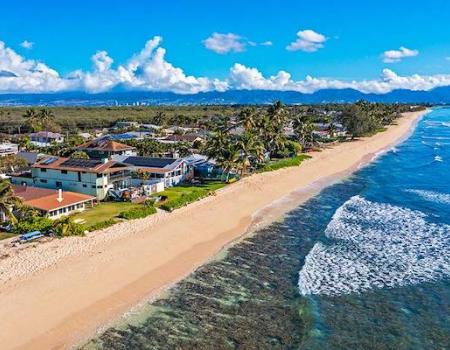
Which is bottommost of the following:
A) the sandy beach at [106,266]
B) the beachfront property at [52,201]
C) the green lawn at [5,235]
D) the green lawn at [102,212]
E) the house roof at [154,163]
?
the sandy beach at [106,266]

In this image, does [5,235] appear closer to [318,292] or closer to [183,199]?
[183,199]

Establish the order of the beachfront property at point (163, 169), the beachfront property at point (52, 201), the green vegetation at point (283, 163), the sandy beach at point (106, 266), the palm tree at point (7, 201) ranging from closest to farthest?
the sandy beach at point (106, 266)
the palm tree at point (7, 201)
the beachfront property at point (52, 201)
the beachfront property at point (163, 169)
the green vegetation at point (283, 163)

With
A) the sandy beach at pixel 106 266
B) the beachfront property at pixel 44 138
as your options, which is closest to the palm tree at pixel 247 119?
the sandy beach at pixel 106 266

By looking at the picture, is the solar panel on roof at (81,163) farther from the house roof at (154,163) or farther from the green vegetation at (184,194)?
the green vegetation at (184,194)

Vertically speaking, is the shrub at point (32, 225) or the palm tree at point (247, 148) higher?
the palm tree at point (247, 148)

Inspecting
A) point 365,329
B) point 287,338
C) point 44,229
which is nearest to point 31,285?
point 44,229

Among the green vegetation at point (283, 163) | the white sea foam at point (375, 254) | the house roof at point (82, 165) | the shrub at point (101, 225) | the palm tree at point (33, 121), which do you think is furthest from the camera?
the palm tree at point (33, 121)

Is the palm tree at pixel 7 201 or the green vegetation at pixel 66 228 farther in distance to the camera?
the green vegetation at pixel 66 228
